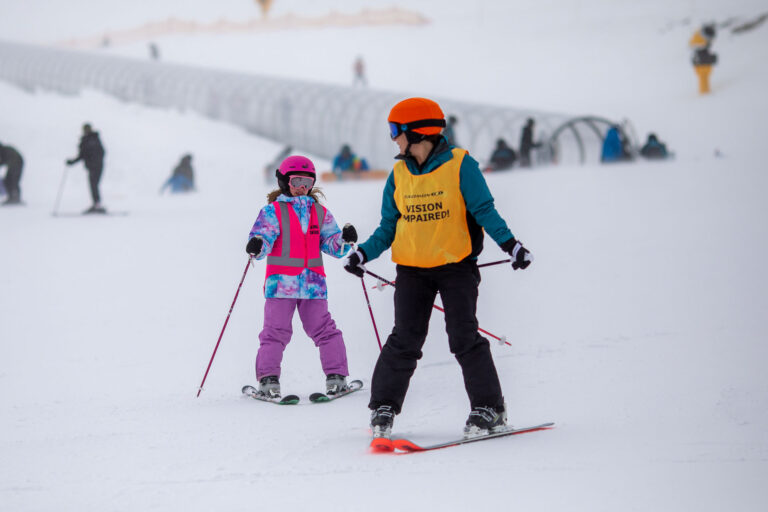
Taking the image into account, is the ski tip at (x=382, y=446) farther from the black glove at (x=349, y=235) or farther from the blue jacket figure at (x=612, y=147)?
the blue jacket figure at (x=612, y=147)

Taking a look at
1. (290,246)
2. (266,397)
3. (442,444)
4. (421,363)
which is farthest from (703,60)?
(442,444)

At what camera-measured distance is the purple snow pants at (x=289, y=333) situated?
15.8ft

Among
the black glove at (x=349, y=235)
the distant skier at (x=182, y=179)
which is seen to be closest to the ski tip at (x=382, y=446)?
the black glove at (x=349, y=235)

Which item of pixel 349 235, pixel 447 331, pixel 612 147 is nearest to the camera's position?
pixel 447 331

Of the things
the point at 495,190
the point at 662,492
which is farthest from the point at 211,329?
the point at 495,190

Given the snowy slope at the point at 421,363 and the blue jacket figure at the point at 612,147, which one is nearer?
the snowy slope at the point at 421,363

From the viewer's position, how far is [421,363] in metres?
5.81

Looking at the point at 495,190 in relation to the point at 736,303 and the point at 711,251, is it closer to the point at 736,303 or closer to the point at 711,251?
the point at 711,251

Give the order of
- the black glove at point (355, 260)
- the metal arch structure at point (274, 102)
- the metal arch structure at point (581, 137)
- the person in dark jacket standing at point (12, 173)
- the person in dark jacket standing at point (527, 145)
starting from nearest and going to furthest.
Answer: the black glove at point (355, 260)
the person in dark jacket standing at point (12, 173)
the person in dark jacket standing at point (527, 145)
the metal arch structure at point (581, 137)
the metal arch structure at point (274, 102)

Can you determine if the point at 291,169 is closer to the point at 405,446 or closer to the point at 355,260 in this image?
the point at 355,260

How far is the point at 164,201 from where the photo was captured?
16.8m

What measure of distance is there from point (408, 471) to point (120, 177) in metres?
20.4

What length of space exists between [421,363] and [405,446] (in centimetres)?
216

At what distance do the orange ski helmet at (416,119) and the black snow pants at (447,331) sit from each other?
556 mm
